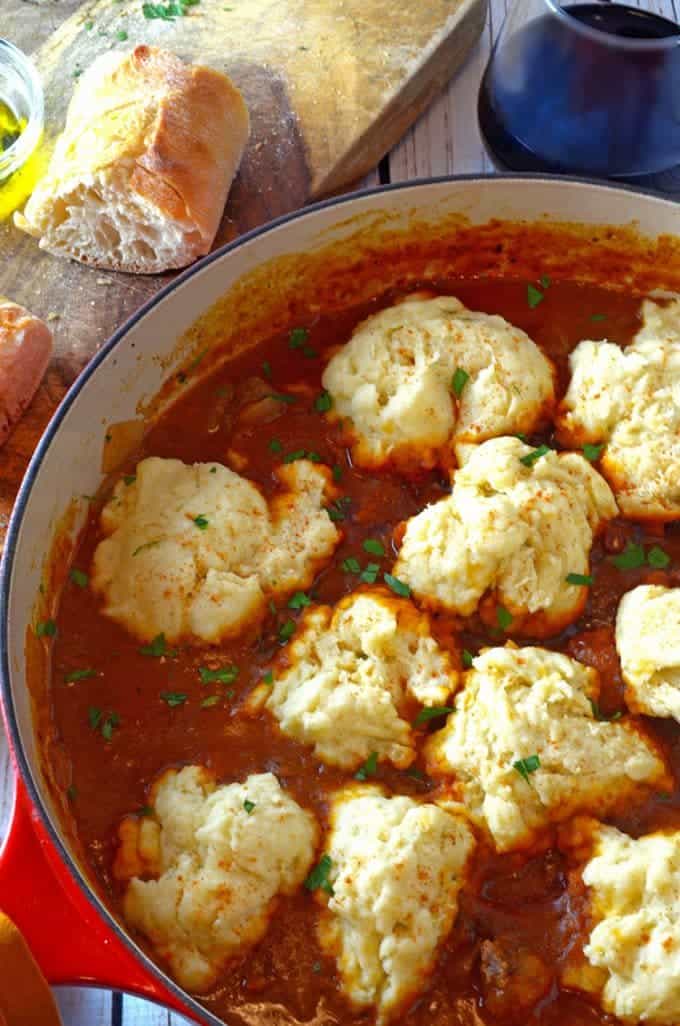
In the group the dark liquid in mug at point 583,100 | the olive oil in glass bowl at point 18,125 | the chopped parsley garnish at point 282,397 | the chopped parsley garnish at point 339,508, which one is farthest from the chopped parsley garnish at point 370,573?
the olive oil in glass bowl at point 18,125

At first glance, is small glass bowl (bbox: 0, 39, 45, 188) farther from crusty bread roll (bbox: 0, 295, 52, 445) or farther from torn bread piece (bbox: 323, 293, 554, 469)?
torn bread piece (bbox: 323, 293, 554, 469)

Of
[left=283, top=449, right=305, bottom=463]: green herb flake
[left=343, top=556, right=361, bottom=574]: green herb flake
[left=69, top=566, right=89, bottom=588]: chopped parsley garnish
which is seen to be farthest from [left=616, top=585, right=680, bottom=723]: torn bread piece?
[left=69, top=566, right=89, bottom=588]: chopped parsley garnish

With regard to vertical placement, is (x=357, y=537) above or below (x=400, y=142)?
below

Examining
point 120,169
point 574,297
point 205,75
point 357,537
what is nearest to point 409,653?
point 357,537

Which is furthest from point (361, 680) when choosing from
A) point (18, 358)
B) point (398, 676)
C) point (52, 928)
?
point (18, 358)

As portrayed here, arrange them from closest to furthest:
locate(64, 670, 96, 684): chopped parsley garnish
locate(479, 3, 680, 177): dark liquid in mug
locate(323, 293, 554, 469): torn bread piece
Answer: locate(64, 670, 96, 684): chopped parsley garnish → locate(323, 293, 554, 469): torn bread piece → locate(479, 3, 680, 177): dark liquid in mug

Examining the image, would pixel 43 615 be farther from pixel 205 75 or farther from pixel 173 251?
pixel 205 75
